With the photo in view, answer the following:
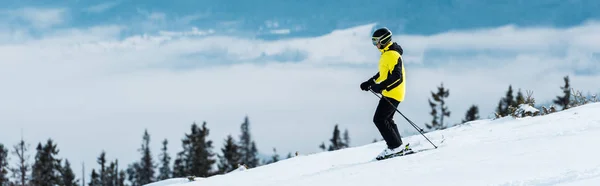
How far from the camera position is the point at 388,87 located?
891cm

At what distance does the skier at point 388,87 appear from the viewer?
8797 millimetres

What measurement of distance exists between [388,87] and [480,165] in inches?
103

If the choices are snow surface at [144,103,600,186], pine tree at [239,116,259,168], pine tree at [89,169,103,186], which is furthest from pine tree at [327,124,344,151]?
snow surface at [144,103,600,186]

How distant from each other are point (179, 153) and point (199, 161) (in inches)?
407

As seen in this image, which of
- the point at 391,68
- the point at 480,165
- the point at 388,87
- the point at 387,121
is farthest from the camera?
the point at 387,121

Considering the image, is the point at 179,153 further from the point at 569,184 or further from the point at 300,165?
the point at 569,184

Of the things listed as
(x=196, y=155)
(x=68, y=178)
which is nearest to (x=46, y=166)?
(x=68, y=178)

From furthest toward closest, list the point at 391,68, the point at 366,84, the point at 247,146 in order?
the point at 247,146 < the point at 366,84 < the point at 391,68

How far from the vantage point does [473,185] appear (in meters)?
5.73

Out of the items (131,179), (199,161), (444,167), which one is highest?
(131,179)

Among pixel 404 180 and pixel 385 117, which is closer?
pixel 404 180

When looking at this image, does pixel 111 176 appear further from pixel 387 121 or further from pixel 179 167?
pixel 387 121

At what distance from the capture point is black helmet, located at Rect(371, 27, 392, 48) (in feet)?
28.9

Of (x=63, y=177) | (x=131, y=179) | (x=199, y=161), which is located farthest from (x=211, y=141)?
(x=131, y=179)
